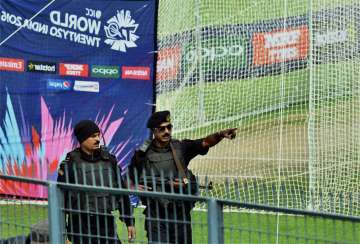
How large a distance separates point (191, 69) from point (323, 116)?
235 cm

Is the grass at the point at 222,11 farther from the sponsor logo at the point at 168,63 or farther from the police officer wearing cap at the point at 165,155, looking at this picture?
the police officer wearing cap at the point at 165,155

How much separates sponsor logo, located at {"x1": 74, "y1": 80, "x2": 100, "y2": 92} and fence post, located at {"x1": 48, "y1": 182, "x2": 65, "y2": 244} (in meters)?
7.05

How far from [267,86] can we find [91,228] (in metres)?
9.47

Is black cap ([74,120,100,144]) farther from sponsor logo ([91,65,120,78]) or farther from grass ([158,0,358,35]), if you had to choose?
grass ([158,0,358,35])

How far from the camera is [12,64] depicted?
12719 mm

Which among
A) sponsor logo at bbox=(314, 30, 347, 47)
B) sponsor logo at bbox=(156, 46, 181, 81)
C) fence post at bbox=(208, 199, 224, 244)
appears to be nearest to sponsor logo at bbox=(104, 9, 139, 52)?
sponsor logo at bbox=(156, 46, 181, 81)

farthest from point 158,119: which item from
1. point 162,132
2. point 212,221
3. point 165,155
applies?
point 212,221

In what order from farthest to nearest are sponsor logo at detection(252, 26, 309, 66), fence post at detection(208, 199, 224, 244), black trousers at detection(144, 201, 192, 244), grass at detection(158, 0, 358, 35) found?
sponsor logo at detection(252, 26, 309, 66)
grass at detection(158, 0, 358, 35)
black trousers at detection(144, 201, 192, 244)
fence post at detection(208, 199, 224, 244)

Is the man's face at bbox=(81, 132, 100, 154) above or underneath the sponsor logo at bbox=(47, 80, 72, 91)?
underneath

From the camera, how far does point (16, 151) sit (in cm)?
1281

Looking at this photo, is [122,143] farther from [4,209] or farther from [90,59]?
[4,209]

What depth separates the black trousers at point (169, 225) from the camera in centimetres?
582

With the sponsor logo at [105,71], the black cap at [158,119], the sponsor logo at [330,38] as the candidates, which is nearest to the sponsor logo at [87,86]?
the sponsor logo at [105,71]

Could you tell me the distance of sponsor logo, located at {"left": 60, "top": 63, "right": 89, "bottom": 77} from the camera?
12.9 m
